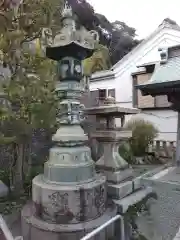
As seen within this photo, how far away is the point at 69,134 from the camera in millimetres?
4102

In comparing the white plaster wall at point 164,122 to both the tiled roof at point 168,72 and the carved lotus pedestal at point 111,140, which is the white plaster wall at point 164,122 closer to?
the tiled roof at point 168,72

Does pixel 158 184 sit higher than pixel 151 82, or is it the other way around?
pixel 151 82

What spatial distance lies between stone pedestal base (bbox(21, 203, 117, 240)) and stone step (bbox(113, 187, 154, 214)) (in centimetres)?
39

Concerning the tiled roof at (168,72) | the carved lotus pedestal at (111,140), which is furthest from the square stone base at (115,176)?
the tiled roof at (168,72)

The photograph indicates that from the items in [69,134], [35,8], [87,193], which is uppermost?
[35,8]

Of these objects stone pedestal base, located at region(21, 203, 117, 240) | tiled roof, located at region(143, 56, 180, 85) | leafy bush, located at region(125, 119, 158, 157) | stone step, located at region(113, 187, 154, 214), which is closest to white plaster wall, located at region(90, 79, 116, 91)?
leafy bush, located at region(125, 119, 158, 157)

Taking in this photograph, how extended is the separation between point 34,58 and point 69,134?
2.38m

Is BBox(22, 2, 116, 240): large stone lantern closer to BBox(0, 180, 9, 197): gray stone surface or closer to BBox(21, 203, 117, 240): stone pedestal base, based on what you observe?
BBox(21, 203, 117, 240): stone pedestal base

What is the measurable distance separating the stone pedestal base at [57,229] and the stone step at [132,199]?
15.4 inches

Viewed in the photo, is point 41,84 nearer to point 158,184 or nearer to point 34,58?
point 34,58

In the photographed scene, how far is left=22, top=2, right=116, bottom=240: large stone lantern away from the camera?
3.75m

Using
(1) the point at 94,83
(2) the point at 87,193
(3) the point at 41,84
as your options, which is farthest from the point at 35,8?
(1) the point at 94,83

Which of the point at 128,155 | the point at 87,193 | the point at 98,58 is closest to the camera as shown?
the point at 87,193

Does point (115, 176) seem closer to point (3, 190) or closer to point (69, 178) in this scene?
point (69, 178)
